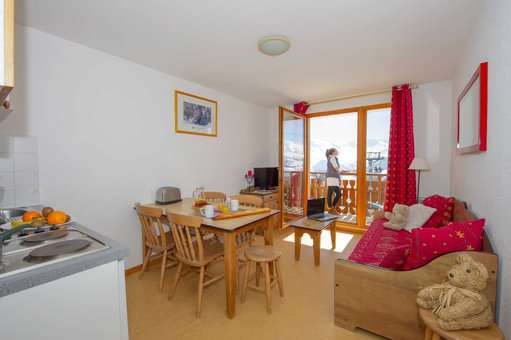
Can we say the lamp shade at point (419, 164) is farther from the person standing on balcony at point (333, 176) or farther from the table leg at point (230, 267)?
the table leg at point (230, 267)

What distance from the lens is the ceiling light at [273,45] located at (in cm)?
207

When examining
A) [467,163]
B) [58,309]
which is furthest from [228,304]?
[467,163]

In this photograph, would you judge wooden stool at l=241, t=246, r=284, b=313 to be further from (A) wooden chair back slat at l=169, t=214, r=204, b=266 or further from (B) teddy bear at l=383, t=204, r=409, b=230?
(B) teddy bear at l=383, t=204, r=409, b=230

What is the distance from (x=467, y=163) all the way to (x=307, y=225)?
1.71 meters

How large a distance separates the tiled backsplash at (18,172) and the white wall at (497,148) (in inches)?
130

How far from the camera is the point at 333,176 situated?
458 cm

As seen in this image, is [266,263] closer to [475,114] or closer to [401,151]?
[475,114]

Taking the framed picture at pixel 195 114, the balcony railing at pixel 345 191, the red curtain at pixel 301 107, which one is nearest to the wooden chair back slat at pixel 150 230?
the framed picture at pixel 195 114

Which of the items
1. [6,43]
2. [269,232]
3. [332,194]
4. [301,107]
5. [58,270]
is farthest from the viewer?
[332,194]

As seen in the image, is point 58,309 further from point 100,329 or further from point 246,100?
point 246,100

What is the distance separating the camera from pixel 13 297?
2.46ft

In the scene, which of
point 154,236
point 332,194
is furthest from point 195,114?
point 332,194

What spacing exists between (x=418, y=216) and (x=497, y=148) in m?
1.55

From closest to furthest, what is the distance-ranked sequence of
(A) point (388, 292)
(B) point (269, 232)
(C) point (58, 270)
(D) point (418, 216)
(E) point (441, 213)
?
(C) point (58, 270), (A) point (388, 292), (B) point (269, 232), (E) point (441, 213), (D) point (418, 216)
